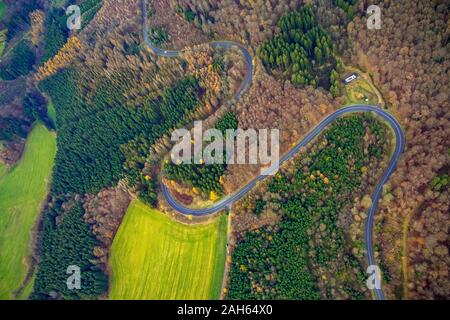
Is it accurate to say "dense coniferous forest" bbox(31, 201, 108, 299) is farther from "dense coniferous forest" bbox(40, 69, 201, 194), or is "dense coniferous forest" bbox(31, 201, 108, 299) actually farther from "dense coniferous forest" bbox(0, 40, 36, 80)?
"dense coniferous forest" bbox(0, 40, 36, 80)

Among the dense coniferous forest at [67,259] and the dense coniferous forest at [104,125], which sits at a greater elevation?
the dense coniferous forest at [104,125]

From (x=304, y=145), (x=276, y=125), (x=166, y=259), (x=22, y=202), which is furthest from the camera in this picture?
(x=22, y=202)

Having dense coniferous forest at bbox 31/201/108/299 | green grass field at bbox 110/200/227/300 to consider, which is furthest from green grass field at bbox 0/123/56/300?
green grass field at bbox 110/200/227/300

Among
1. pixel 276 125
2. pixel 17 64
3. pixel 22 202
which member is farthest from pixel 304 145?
Answer: pixel 17 64

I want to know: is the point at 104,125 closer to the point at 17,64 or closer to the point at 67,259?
the point at 67,259

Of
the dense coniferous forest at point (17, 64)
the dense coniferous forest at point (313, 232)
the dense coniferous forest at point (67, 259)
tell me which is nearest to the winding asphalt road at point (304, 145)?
the dense coniferous forest at point (313, 232)

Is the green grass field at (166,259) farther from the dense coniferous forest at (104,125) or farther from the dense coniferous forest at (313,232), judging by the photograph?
the dense coniferous forest at (104,125)

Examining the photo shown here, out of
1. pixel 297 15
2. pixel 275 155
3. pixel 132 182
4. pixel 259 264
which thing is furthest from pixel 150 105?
pixel 259 264
